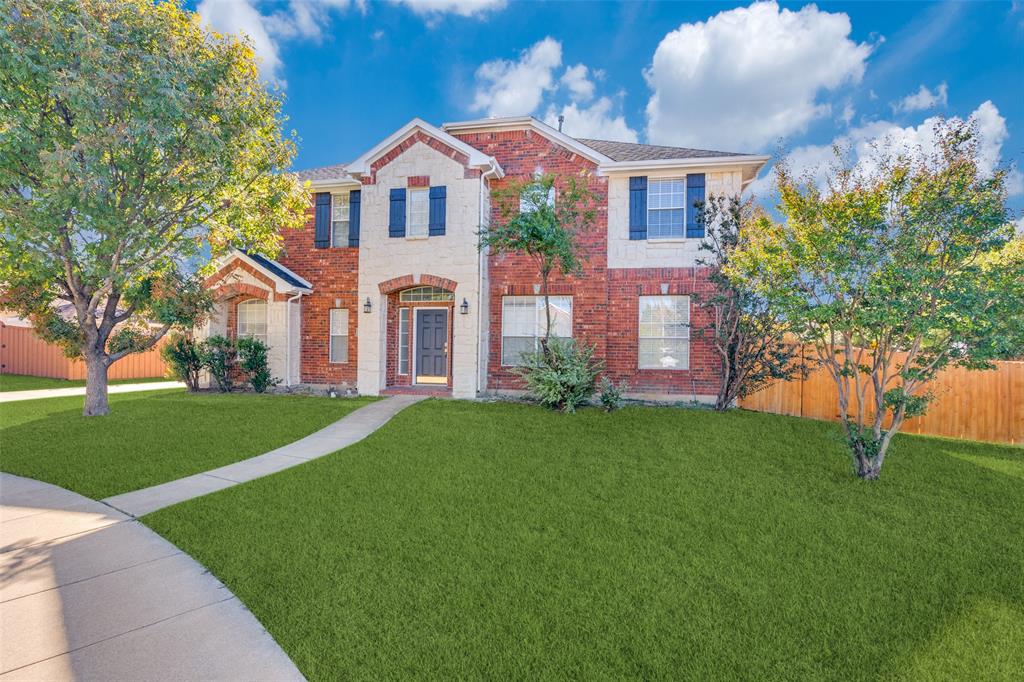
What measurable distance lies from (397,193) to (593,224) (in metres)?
5.57

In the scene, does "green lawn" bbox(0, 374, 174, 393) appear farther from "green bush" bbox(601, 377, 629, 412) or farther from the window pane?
"green bush" bbox(601, 377, 629, 412)

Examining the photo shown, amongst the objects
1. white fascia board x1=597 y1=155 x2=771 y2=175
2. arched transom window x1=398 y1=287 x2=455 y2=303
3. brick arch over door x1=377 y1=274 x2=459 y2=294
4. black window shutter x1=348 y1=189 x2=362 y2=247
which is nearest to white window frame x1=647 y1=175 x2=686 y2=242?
white fascia board x1=597 y1=155 x2=771 y2=175

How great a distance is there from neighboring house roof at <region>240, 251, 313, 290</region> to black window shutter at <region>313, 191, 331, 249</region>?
1159mm

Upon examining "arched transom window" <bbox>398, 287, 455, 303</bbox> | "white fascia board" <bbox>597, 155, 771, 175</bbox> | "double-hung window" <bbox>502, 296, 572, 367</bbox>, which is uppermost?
"white fascia board" <bbox>597, 155, 771, 175</bbox>

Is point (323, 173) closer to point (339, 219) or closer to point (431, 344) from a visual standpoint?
point (339, 219)

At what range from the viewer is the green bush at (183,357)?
13.8 meters

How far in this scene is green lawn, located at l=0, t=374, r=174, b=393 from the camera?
17062mm

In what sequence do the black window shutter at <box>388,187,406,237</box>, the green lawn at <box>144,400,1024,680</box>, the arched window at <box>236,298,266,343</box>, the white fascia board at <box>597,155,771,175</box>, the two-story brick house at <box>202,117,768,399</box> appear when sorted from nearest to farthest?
the green lawn at <box>144,400,1024,680</box> < the white fascia board at <box>597,155,771,175</box> < the two-story brick house at <box>202,117,768,399</box> < the black window shutter at <box>388,187,406,237</box> < the arched window at <box>236,298,266,343</box>

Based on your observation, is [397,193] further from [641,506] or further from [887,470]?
[887,470]

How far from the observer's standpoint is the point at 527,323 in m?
13.3

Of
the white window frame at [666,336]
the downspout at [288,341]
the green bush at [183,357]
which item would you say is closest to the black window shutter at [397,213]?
the downspout at [288,341]

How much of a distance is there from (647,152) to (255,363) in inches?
506

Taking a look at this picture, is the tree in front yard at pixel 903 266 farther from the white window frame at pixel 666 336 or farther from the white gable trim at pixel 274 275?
the white gable trim at pixel 274 275

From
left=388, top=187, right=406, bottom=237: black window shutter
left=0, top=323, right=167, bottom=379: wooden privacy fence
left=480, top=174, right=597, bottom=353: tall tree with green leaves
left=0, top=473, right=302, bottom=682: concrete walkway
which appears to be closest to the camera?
left=0, top=473, right=302, bottom=682: concrete walkway
